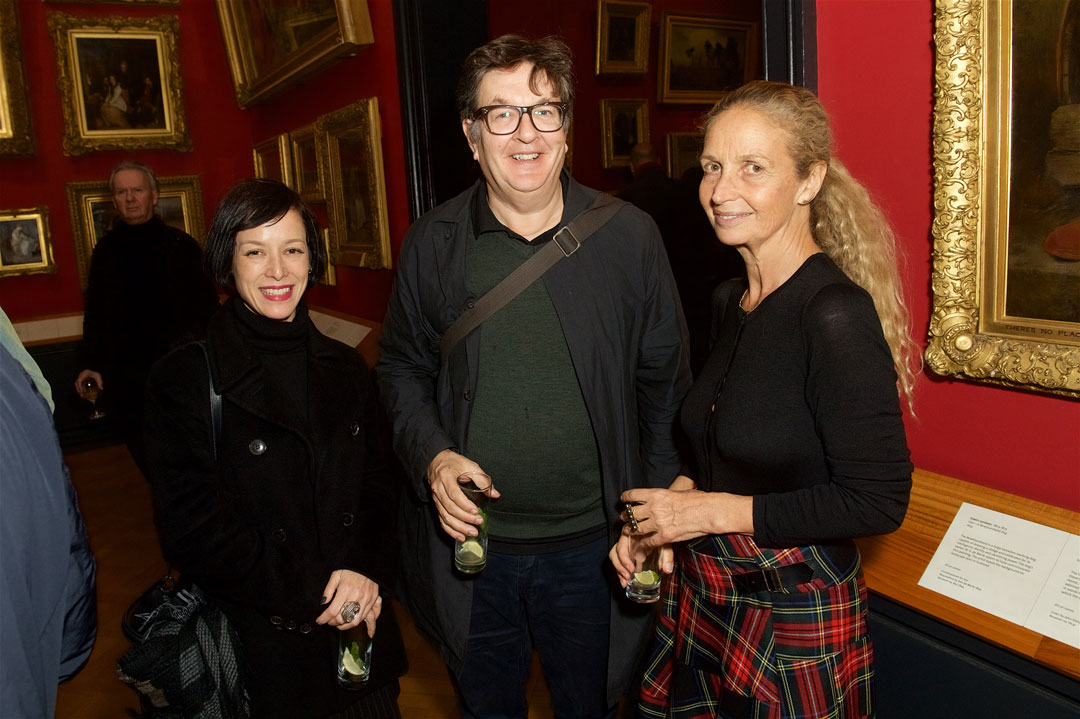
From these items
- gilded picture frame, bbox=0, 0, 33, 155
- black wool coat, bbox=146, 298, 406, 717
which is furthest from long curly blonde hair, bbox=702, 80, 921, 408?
gilded picture frame, bbox=0, 0, 33, 155

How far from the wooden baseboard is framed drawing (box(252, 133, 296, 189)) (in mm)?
4772

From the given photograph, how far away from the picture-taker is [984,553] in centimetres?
201

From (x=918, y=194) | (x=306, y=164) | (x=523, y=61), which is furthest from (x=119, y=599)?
(x=918, y=194)

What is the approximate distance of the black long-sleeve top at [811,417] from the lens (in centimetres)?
146

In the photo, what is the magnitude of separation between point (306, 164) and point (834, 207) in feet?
15.8

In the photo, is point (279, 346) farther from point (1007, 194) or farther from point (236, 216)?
point (1007, 194)

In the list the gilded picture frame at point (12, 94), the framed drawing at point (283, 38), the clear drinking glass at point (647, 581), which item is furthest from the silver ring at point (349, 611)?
the gilded picture frame at point (12, 94)

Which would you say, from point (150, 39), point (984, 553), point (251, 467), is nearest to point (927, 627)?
point (984, 553)

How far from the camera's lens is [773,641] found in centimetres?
162

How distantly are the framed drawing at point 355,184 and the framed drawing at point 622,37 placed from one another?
2.29 metres

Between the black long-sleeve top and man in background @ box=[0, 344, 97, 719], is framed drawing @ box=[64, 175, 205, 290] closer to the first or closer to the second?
man in background @ box=[0, 344, 97, 719]

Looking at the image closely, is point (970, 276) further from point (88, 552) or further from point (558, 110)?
point (88, 552)

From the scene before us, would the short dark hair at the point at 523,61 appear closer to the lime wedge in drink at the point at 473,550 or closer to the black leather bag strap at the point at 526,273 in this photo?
the black leather bag strap at the point at 526,273

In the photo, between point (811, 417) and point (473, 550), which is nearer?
point (811, 417)
